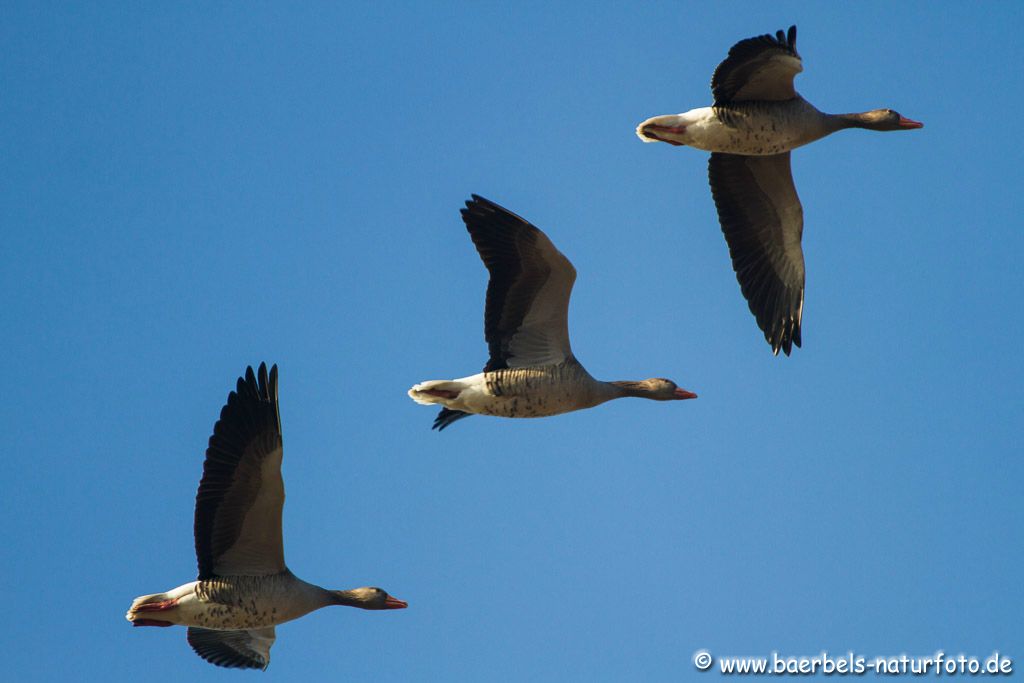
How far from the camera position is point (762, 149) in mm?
16531

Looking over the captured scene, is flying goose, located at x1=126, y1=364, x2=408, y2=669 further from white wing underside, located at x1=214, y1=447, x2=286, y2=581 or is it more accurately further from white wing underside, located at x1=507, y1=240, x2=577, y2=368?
white wing underside, located at x1=507, y1=240, x2=577, y2=368

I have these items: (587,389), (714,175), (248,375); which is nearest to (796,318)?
(714,175)

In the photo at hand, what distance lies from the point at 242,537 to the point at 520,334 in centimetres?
339

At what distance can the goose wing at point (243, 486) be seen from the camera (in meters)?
14.5

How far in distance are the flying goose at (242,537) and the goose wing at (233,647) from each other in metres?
0.65

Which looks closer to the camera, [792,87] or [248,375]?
[248,375]

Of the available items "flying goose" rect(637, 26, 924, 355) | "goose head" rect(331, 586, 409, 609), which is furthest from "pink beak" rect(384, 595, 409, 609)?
"flying goose" rect(637, 26, 924, 355)

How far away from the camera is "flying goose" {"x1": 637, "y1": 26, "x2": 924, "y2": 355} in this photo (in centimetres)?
1608

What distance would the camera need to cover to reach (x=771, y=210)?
57.6 feet

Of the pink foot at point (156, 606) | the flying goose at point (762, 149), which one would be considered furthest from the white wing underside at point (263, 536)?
the flying goose at point (762, 149)

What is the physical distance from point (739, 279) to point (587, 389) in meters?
2.93

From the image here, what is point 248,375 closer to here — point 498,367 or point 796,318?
point 498,367

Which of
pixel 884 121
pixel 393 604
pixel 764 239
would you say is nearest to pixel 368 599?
pixel 393 604

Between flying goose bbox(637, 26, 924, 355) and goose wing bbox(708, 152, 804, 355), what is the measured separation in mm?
11
